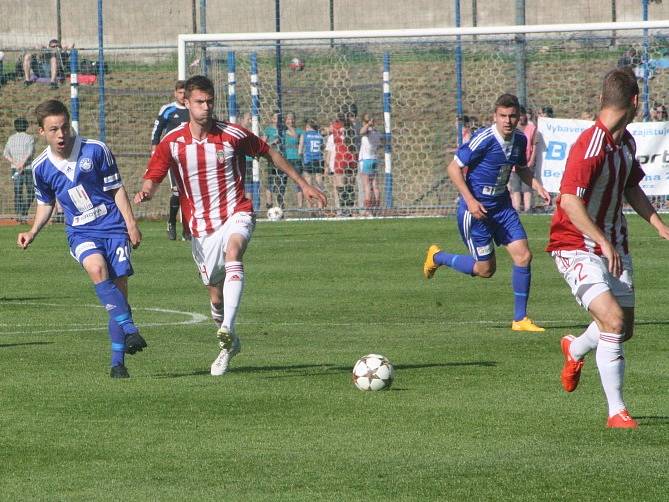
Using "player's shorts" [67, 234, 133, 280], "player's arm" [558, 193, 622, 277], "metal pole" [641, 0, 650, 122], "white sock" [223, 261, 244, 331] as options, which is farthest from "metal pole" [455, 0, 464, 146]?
"player's arm" [558, 193, 622, 277]

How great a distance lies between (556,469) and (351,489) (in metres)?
1.07

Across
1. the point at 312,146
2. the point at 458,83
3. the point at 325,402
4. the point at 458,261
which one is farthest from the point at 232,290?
the point at 458,83

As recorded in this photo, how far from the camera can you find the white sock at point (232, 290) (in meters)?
10.9

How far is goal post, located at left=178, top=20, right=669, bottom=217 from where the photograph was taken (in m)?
28.7

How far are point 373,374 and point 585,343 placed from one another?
5.54 feet


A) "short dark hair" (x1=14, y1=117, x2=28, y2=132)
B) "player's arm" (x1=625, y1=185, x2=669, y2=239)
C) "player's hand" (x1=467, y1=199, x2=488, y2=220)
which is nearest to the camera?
"player's arm" (x1=625, y1=185, x2=669, y2=239)

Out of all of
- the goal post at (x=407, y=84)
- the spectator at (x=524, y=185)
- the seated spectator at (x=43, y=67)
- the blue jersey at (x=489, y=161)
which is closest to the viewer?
the blue jersey at (x=489, y=161)

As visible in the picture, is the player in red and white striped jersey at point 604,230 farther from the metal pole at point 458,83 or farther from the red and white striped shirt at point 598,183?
the metal pole at point 458,83

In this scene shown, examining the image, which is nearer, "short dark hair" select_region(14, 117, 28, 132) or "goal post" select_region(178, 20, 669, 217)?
"goal post" select_region(178, 20, 669, 217)

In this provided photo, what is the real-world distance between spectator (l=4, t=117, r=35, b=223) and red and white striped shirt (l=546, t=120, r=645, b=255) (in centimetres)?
2205

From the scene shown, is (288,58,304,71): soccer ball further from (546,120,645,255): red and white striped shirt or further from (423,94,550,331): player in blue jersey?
(546,120,645,255): red and white striped shirt

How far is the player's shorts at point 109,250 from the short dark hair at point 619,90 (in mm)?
4119

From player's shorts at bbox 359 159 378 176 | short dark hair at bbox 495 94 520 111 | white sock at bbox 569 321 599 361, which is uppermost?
short dark hair at bbox 495 94 520 111

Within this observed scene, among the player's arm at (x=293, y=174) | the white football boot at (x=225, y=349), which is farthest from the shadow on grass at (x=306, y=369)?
the player's arm at (x=293, y=174)
